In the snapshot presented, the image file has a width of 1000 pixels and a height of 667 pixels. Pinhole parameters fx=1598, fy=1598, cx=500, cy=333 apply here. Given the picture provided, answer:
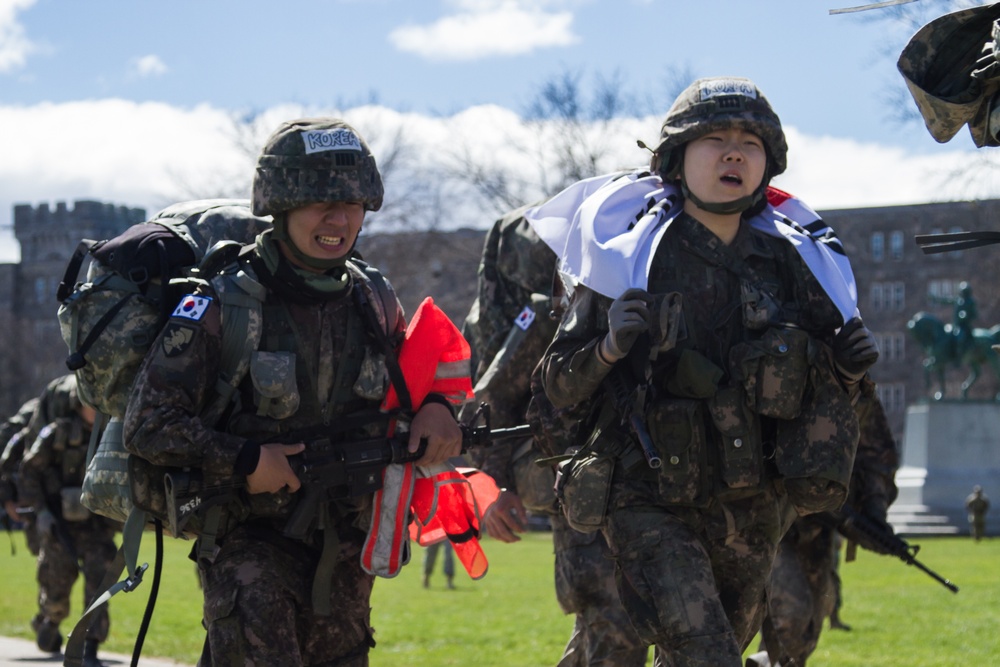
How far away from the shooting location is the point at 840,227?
8094 cm

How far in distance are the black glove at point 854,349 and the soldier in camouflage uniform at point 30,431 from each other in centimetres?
745

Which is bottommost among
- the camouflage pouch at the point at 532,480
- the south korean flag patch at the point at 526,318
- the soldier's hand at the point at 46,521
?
the soldier's hand at the point at 46,521

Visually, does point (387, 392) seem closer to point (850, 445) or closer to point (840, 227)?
point (850, 445)

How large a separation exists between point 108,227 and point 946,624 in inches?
2932

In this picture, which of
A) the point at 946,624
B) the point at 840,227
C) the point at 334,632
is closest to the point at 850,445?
the point at 334,632

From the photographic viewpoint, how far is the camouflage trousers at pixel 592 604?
6727 mm

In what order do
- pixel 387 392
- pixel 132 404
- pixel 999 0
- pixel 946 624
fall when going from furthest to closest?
pixel 946 624 → pixel 387 392 → pixel 132 404 → pixel 999 0

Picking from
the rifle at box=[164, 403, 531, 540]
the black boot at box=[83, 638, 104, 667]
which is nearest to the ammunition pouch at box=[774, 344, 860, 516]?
the rifle at box=[164, 403, 531, 540]

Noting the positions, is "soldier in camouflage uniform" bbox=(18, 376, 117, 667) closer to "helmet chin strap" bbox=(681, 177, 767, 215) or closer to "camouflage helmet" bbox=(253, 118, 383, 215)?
"camouflage helmet" bbox=(253, 118, 383, 215)

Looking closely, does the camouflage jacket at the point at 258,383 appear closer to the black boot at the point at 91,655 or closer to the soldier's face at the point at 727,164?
the soldier's face at the point at 727,164

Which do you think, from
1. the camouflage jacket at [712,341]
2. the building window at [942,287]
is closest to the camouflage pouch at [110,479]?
the camouflage jacket at [712,341]

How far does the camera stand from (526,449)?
24.6 feet

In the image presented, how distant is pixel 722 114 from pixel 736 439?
1.16 m

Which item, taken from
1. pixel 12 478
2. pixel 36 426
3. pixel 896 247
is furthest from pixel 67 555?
pixel 896 247
